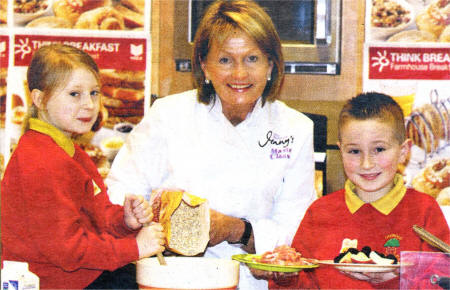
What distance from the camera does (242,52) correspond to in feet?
4.77

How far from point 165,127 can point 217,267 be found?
52cm

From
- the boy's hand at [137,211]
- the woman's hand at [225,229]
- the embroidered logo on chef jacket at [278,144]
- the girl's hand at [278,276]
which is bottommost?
the girl's hand at [278,276]

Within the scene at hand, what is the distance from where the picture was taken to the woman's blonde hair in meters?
1.46

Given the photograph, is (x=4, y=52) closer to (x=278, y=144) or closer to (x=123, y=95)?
(x=123, y=95)

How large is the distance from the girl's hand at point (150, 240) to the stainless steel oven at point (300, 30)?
49cm

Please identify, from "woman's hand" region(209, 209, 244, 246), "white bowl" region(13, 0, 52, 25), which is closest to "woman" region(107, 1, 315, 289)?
"woman's hand" region(209, 209, 244, 246)

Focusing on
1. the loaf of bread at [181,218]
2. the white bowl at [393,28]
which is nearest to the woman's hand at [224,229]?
the loaf of bread at [181,218]

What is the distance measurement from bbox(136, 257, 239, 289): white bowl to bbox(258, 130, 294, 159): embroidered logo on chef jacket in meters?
0.44

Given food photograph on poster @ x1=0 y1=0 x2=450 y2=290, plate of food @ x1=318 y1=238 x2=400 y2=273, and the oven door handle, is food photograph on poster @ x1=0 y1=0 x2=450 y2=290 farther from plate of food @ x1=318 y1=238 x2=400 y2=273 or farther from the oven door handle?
plate of food @ x1=318 y1=238 x2=400 y2=273

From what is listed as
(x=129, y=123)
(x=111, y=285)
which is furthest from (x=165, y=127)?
(x=111, y=285)

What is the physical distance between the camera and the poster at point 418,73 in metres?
Answer: 1.47

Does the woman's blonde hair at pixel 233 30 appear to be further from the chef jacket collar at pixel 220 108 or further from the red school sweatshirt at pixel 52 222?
the red school sweatshirt at pixel 52 222

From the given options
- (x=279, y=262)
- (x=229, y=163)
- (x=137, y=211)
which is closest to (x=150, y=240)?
(x=137, y=211)

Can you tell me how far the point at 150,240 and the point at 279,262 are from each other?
0.80 feet
